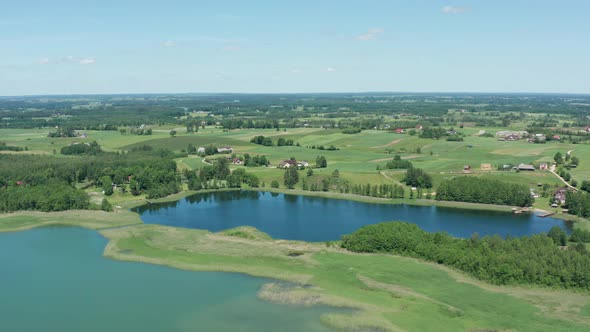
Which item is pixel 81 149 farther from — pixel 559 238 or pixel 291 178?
pixel 559 238

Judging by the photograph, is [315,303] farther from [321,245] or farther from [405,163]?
[405,163]

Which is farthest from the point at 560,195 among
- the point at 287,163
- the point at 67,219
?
the point at 67,219

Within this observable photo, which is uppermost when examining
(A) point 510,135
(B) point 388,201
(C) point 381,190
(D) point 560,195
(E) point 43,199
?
(A) point 510,135

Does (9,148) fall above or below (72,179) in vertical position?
above

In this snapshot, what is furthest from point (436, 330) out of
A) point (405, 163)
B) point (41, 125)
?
point (41, 125)

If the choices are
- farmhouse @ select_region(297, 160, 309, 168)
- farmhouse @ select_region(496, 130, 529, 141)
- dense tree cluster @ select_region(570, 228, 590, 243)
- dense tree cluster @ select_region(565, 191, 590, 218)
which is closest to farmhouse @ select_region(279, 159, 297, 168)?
farmhouse @ select_region(297, 160, 309, 168)
